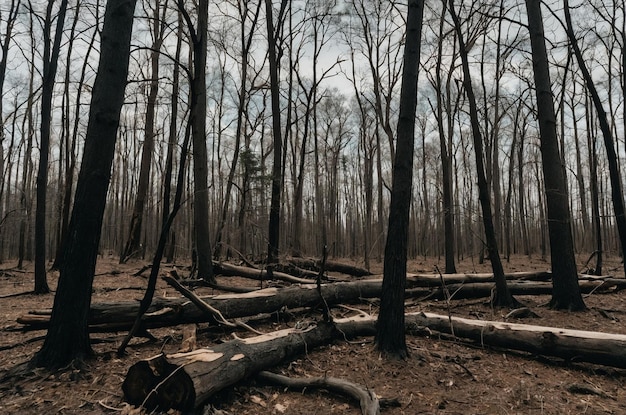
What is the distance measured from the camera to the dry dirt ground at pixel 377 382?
316 cm

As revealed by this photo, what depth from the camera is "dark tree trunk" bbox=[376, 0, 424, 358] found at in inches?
171

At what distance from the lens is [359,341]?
16.5ft

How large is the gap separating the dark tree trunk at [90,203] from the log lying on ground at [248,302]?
65 cm

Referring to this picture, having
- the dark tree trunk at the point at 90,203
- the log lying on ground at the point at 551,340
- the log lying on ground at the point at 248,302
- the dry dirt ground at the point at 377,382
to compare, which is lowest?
the dry dirt ground at the point at 377,382

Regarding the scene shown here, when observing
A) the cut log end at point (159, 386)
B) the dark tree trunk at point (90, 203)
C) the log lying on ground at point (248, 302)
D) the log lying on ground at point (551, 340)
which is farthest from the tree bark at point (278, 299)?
the cut log end at point (159, 386)

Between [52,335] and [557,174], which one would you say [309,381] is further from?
[557,174]

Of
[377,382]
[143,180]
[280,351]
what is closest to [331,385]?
[377,382]

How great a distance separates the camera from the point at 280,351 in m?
4.04

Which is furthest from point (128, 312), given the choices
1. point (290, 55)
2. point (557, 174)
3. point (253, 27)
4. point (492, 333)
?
point (290, 55)

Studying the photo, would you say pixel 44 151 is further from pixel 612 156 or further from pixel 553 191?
pixel 612 156

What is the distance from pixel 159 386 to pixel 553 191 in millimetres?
7106

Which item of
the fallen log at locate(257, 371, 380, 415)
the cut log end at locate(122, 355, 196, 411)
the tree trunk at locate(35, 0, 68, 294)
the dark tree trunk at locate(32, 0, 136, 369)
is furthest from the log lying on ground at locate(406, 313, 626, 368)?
the tree trunk at locate(35, 0, 68, 294)

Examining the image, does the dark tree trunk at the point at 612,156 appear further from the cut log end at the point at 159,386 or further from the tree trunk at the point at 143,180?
the tree trunk at the point at 143,180

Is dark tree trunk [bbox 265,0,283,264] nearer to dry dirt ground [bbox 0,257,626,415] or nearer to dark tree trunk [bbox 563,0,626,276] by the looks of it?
dry dirt ground [bbox 0,257,626,415]
